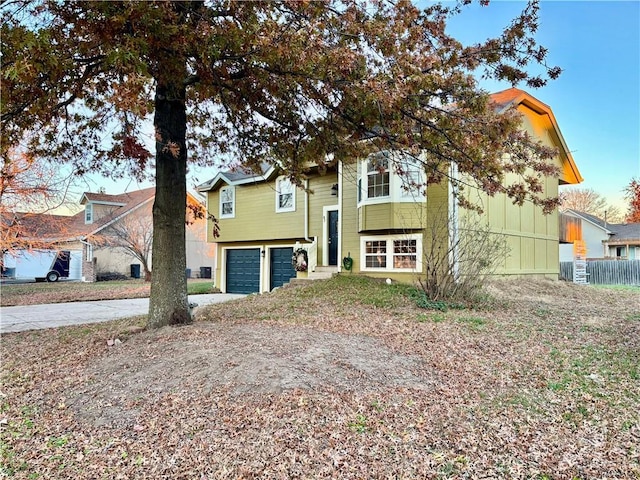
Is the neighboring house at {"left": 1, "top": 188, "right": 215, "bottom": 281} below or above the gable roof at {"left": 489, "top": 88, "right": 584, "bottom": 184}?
below

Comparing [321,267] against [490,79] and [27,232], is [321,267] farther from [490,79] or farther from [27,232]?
[27,232]

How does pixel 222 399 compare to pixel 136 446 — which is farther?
pixel 222 399

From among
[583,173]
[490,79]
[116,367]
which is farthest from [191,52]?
[583,173]

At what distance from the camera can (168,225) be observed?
19.1ft

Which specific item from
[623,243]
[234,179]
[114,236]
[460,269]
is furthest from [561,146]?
[114,236]

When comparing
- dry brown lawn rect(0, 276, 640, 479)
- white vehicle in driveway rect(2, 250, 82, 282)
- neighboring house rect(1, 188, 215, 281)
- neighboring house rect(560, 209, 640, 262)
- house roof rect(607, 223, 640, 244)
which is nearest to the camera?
dry brown lawn rect(0, 276, 640, 479)

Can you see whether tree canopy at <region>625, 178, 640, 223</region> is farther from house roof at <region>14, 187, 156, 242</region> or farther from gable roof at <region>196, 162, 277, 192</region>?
house roof at <region>14, 187, 156, 242</region>

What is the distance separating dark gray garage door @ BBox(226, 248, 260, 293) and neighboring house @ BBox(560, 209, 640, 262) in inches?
934

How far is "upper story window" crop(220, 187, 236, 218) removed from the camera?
1677cm

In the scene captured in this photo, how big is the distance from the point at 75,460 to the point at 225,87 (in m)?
4.70

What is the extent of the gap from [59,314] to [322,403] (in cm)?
870

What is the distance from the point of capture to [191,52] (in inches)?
189

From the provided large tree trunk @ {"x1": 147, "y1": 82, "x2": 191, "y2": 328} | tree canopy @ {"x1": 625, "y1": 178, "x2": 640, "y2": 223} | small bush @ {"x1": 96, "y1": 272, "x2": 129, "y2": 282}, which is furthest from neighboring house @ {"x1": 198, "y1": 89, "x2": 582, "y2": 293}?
tree canopy @ {"x1": 625, "y1": 178, "x2": 640, "y2": 223}

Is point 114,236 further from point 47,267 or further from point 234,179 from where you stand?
point 234,179
